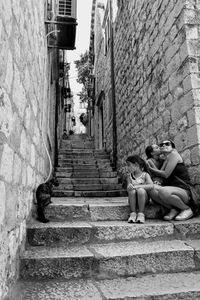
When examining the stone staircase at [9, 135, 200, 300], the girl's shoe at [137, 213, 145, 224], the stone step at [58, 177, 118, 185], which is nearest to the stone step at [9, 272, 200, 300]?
the stone staircase at [9, 135, 200, 300]

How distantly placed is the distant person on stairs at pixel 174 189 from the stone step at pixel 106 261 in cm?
54

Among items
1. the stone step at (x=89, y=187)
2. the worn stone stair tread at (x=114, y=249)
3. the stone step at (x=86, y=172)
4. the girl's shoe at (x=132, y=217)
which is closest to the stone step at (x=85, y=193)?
the stone step at (x=89, y=187)

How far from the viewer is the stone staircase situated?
1752 millimetres

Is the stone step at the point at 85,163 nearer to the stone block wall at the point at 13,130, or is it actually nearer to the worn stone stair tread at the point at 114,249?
the worn stone stair tread at the point at 114,249

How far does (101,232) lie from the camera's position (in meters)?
2.45

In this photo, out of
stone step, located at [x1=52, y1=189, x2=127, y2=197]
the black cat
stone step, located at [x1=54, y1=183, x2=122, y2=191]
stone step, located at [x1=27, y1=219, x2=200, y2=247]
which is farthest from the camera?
stone step, located at [x1=54, y1=183, x2=122, y2=191]

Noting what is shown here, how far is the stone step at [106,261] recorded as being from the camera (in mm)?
1947

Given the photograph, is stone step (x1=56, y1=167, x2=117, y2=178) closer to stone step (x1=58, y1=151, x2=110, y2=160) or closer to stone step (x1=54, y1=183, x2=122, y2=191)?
stone step (x1=54, y1=183, x2=122, y2=191)

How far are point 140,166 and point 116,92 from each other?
4.39m

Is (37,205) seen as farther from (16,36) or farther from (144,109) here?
(144,109)

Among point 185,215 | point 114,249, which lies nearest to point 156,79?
point 185,215

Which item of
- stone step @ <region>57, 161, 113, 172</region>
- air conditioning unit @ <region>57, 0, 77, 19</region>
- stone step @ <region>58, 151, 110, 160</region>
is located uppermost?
air conditioning unit @ <region>57, 0, 77, 19</region>

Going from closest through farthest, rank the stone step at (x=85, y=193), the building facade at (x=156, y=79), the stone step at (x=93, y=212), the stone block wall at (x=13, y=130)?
the stone block wall at (x=13, y=130) → the stone step at (x=93, y=212) → the building facade at (x=156, y=79) → the stone step at (x=85, y=193)

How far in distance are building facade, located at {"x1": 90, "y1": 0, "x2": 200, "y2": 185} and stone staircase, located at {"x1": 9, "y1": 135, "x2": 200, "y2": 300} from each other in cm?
96
